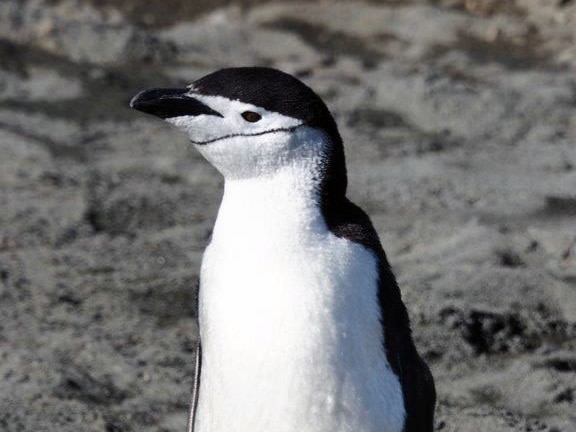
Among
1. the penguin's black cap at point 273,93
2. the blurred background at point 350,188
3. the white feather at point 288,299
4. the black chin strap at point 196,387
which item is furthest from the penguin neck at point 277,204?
the blurred background at point 350,188

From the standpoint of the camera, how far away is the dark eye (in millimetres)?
2932

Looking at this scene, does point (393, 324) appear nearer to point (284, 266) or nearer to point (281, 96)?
point (284, 266)

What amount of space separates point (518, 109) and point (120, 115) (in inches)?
67.8

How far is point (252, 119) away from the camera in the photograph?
2.93m

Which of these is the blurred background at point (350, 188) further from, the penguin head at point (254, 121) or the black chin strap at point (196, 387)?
the penguin head at point (254, 121)

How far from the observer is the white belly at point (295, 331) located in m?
2.93

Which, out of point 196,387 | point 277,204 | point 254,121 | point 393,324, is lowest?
point 196,387

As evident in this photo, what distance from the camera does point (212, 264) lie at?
3.01m

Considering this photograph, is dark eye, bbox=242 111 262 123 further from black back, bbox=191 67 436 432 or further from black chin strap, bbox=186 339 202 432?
black chin strap, bbox=186 339 202 432

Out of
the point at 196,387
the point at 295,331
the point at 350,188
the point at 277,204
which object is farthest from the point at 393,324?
the point at 350,188

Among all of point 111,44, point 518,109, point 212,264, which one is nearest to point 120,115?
point 111,44

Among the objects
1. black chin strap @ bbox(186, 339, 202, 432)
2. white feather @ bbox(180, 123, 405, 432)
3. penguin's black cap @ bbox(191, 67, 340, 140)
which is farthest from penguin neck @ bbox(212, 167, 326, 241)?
black chin strap @ bbox(186, 339, 202, 432)

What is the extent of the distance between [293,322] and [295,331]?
0.06ft

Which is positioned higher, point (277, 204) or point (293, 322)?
point (277, 204)
